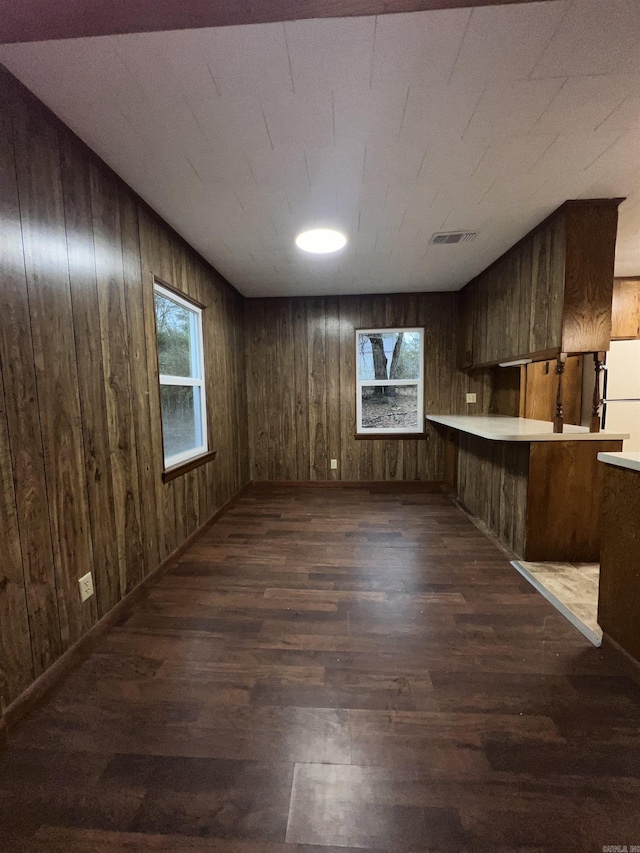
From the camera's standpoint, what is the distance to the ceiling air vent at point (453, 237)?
2502 mm

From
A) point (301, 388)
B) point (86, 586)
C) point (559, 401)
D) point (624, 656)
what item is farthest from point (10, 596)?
point (301, 388)

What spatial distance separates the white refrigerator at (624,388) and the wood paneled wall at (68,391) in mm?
4320

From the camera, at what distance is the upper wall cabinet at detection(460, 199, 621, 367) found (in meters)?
2.11

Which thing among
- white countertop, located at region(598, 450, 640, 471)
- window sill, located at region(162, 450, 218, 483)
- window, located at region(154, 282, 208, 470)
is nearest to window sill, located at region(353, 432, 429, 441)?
window sill, located at region(162, 450, 218, 483)

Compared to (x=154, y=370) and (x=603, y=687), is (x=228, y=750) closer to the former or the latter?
(x=603, y=687)

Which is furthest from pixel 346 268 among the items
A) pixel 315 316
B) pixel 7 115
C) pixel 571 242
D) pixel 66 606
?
pixel 66 606

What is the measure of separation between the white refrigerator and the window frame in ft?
13.3

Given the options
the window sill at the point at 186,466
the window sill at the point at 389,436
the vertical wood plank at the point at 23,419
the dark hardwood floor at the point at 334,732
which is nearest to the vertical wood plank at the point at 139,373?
the window sill at the point at 186,466

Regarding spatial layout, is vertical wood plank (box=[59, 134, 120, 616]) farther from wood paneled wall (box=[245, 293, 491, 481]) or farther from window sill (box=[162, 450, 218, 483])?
wood paneled wall (box=[245, 293, 491, 481])

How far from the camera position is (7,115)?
1.21m

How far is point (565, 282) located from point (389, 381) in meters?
2.26

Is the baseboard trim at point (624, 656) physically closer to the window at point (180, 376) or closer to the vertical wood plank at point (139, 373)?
the vertical wood plank at point (139, 373)

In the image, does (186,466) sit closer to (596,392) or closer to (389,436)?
(389,436)

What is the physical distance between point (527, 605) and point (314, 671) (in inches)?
49.6
